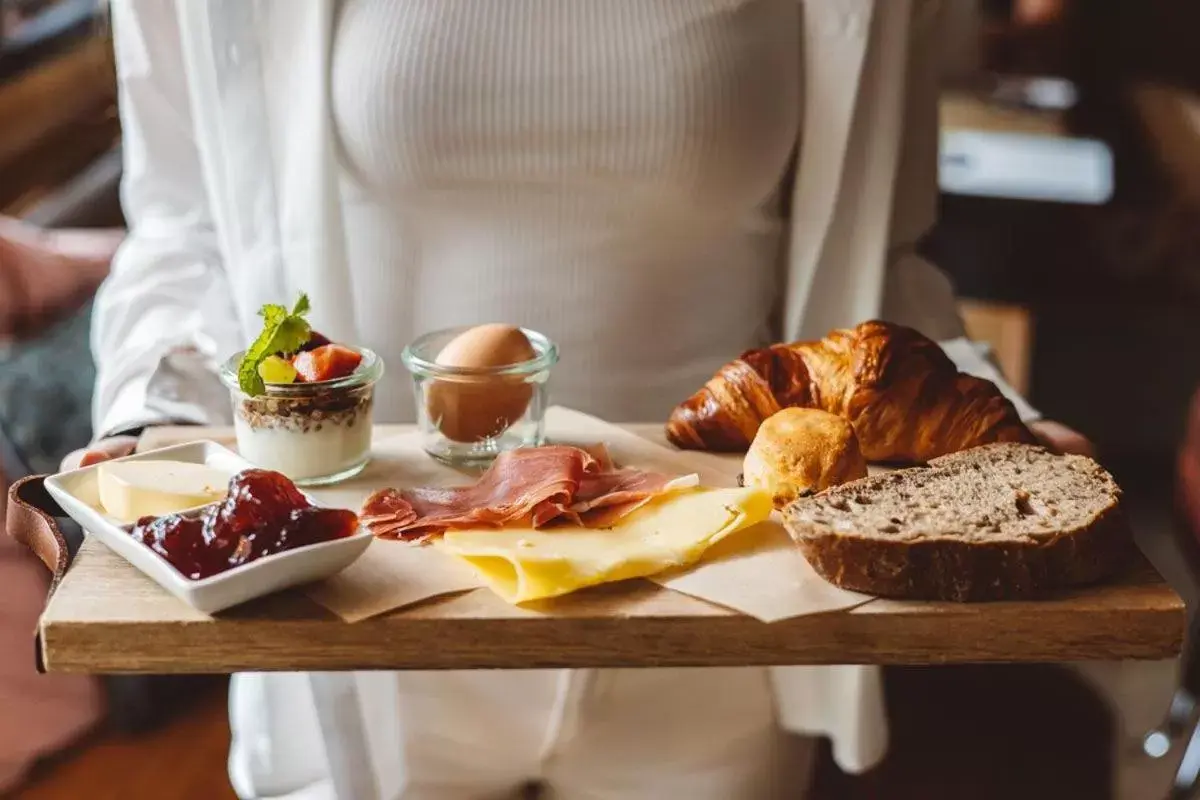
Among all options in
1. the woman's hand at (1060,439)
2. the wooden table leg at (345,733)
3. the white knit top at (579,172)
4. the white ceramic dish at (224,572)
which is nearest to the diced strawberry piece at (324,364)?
the white ceramic dish at (224,572)

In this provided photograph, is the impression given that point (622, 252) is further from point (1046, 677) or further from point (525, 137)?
point (1046, 677)

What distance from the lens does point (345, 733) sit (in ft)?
3.36

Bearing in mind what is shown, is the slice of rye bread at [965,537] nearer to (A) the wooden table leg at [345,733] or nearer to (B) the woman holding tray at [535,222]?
(B) the woman holding tray at [535,222]

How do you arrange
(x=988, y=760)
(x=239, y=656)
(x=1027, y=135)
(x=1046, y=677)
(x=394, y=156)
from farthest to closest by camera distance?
(x=1027, y=135)
(x=1046, y=677)
(x=988, y=760)
(x=394, y=156)
(x=239, y=656)

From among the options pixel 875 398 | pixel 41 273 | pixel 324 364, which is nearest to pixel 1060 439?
pixel 875 398

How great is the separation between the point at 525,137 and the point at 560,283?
4.9 inches

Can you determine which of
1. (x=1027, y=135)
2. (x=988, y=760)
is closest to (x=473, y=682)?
(x=988, y=760)

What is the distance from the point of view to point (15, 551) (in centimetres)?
197

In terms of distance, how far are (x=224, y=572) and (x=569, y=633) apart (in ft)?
0.59

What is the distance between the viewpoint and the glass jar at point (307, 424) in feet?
2.57

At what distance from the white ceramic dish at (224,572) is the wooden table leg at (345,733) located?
32 centimetres

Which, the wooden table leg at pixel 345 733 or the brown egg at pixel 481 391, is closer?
the brown egg at pixel 481 391

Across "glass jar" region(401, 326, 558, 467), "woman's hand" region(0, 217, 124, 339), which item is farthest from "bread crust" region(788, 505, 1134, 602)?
"woman's hand" region(0, 217, 124, 339)

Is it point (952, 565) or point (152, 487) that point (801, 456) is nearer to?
point (952, 565)
